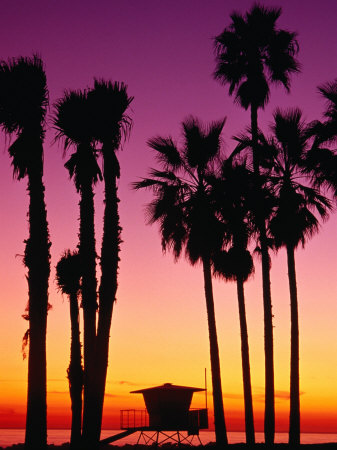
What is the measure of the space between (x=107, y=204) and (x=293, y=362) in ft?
34.3

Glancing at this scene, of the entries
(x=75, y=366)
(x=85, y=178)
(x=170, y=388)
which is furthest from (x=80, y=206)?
(x=170, y=388)

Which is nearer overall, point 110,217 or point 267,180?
point 110,217

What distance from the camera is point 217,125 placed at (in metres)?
32.4

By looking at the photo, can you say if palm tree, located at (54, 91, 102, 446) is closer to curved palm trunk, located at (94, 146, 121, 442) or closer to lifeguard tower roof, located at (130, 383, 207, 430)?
curved palm trunk, located at (94, 146, 121, 442)

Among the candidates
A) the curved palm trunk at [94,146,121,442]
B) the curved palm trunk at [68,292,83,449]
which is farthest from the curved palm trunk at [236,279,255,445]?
the curved palm trunk at [94,146,121,442]

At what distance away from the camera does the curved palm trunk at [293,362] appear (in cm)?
2825

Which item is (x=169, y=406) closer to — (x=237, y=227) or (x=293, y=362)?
(x=293, y=362)

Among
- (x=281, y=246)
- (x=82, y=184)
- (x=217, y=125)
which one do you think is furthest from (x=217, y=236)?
(x=82, y=184)

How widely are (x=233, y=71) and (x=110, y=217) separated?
37.9 feet

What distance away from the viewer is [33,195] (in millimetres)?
21438

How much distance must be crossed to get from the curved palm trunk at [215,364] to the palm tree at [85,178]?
689cm

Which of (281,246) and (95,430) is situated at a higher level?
(281,246)

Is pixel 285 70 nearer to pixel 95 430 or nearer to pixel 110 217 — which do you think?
pixel 110 217

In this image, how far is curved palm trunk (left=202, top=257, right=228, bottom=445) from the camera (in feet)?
95.5
